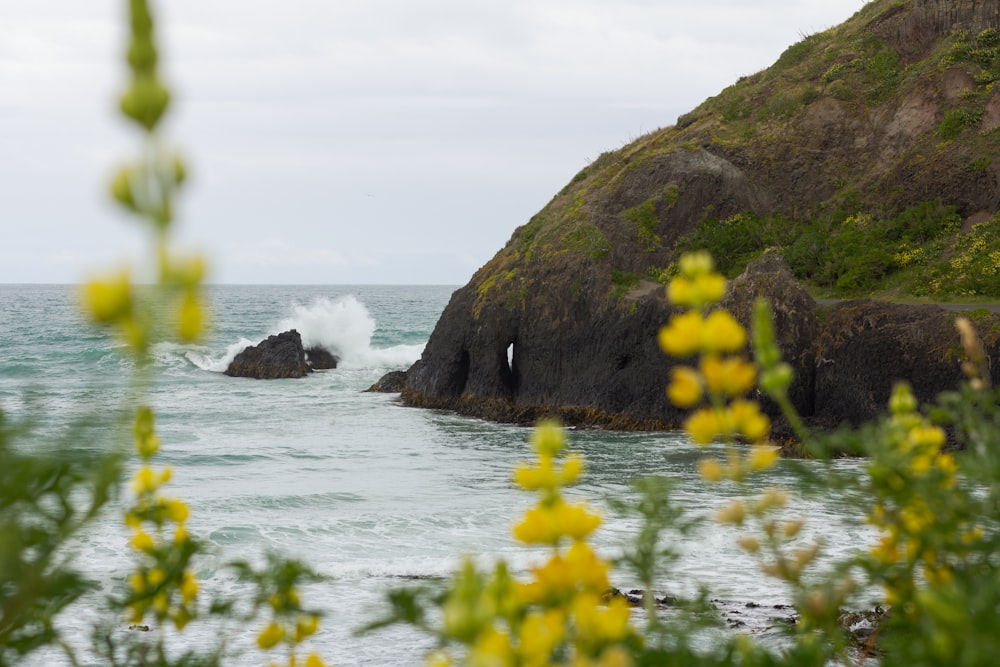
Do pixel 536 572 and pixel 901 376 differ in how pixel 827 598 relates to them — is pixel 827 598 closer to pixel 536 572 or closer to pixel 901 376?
pixel 536 572

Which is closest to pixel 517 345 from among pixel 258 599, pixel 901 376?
pixel 901 376

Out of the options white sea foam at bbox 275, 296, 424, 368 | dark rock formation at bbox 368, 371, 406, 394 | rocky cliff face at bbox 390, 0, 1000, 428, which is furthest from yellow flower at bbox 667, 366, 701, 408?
white sea foam at bbox 275, 296, 424, 368

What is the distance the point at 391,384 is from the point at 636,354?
41.4 ft

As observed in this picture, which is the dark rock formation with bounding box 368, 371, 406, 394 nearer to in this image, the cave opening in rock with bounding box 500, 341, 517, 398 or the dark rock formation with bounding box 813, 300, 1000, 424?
the cave opening in rock with bounding box 500, 341, 517, 398

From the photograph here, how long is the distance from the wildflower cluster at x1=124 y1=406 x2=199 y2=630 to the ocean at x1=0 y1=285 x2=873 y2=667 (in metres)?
0.11

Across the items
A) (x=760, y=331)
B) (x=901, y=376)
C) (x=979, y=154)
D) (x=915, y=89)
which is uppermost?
(x=915, y=89)

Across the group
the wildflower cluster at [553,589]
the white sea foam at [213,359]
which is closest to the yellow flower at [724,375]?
the wildflower cluster at [553,589]

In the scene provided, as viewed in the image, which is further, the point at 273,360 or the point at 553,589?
the point at 273,360

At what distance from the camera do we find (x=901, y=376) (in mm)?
18312

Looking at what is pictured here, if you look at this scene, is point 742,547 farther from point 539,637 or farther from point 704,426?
point 539,637

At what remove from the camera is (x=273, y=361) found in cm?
3884

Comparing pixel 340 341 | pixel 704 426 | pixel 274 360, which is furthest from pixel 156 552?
pixel 340 341

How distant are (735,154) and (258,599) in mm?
32253

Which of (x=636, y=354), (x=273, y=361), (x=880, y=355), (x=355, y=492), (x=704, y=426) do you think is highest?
(x=704, y=426)
